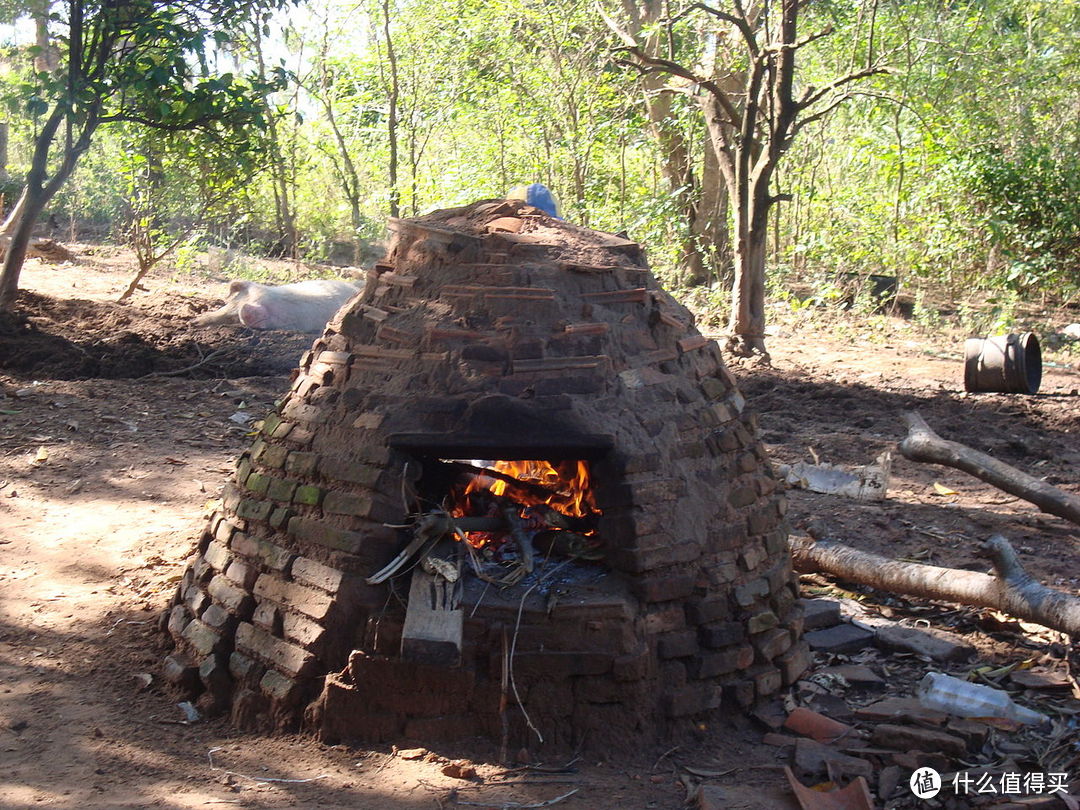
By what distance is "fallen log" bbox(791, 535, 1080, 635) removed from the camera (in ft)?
13.1

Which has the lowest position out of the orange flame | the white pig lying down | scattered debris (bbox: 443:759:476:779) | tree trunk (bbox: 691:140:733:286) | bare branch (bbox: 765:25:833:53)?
scattered debris (bbox: 443:759:476:779)

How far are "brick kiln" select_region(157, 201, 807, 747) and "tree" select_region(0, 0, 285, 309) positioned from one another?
547 centimetres

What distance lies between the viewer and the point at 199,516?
18.9ft

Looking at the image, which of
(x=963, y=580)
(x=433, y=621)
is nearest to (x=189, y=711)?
(x=433, y=621)

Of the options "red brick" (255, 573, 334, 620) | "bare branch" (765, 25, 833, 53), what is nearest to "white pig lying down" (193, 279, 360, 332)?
"bare branch" (765, 25, 833, 53)

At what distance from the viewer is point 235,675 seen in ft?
11.9

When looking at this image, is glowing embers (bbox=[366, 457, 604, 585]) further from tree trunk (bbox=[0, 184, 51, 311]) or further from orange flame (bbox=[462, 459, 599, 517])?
tree trunk (bbox=[0, 184, 51, 311])

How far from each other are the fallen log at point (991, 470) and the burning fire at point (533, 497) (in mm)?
2524

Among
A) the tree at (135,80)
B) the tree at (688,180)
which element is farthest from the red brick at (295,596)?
the tree at (688,180)

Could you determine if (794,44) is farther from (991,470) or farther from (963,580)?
(963,580)

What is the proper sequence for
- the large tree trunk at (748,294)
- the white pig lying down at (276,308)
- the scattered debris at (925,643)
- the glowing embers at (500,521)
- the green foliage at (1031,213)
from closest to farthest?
the glowing embers at (500,521) < the scattered debris at (925,643) < the large tree trunk at (748,294) < the white pig lying down at (276,308) < the green foliage at (1031,213)

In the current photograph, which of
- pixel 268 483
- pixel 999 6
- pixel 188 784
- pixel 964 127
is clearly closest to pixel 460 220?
pixel 268 483

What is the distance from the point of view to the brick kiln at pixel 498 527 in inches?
132

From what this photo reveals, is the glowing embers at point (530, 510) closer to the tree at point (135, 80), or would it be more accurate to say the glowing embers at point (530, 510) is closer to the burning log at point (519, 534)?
the burning log at point (519, 534)
